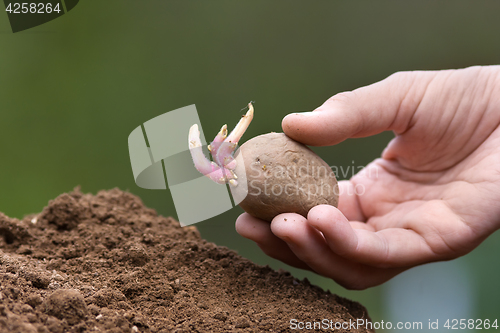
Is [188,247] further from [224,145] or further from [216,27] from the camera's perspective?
[216,27]

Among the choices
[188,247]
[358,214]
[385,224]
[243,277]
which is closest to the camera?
[243,277]

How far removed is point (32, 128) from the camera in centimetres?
329

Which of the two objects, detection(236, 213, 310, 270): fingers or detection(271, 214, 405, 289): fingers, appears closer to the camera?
detection(271, 214, 405, 289): fingers

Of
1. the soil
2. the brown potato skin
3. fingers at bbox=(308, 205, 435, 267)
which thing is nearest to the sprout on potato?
the brown potato skin

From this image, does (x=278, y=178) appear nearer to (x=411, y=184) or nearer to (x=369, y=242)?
(x=369, y=242)

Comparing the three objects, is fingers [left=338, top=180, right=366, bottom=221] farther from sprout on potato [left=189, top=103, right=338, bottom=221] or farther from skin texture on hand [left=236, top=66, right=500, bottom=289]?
sprout on potato [left=189, top=103, right=338, bottom=221]

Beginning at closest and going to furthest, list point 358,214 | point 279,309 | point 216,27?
point 279,309, point 358,214, point 216,27

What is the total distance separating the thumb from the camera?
143 cm

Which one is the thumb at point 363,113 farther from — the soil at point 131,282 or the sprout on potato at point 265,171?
the soil at point 131,282

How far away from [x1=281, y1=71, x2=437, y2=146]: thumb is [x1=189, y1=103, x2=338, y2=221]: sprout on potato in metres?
0.09

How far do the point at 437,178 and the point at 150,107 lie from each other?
8.13 ft

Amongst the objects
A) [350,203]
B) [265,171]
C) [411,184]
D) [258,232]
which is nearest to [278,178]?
[265,171]

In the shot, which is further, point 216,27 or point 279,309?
point 216,27

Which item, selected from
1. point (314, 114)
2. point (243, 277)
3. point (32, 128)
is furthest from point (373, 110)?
point (32, 128)
